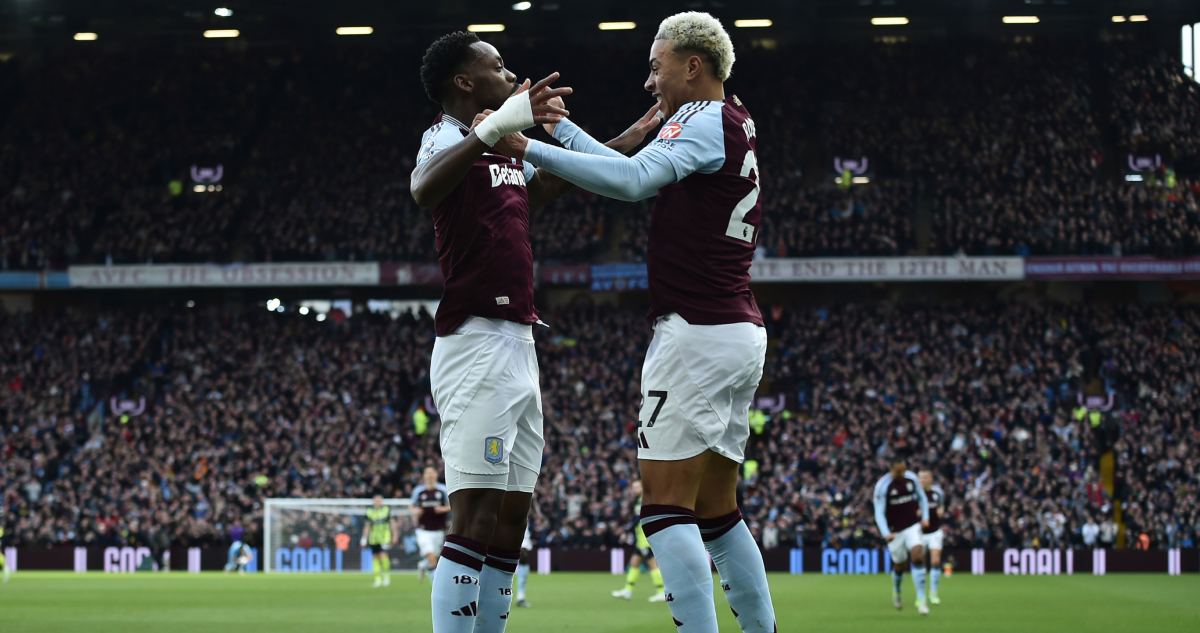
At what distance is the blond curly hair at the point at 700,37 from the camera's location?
491cm

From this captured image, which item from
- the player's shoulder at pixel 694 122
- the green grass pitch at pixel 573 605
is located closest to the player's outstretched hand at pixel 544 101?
the player's shoulder at pixel 694 122

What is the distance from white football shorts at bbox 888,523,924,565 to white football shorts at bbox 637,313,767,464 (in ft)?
44.1

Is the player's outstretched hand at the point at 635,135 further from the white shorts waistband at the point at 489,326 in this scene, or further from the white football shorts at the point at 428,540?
the white football shorts at the point at 428,540

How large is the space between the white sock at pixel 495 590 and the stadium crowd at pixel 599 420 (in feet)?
75.2

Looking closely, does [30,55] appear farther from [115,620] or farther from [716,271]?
[716,271]

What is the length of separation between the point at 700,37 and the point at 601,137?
3214 cm

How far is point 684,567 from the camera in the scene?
4582 millimetres

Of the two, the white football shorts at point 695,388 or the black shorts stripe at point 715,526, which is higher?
the white football shorts at point 695,388

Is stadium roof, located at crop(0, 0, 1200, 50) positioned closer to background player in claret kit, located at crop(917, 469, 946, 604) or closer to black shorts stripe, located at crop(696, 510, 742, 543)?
background player in claret kit, located at crop(917, 469, 946, 604)

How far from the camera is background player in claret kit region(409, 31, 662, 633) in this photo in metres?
4.86

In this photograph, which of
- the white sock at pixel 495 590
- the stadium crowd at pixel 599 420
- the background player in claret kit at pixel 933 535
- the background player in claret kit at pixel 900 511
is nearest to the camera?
the white sock at pixel 495 590

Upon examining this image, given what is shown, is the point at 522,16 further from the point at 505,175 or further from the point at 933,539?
the point at 505,175

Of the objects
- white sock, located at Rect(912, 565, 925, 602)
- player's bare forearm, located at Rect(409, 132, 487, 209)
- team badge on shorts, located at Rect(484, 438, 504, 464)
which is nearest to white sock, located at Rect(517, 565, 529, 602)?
white sock, located at Rect(912, 565, 925, 602)

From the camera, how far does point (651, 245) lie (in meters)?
4.97
